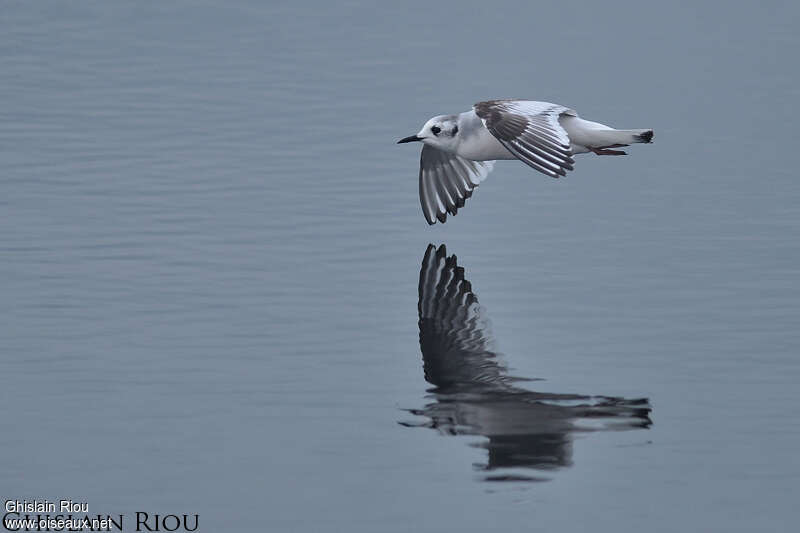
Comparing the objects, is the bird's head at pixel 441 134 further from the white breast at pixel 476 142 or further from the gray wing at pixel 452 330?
the gray wing at pixel 452 330

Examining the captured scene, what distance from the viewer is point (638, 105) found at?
27719 mm

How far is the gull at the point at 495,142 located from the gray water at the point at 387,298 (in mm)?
424

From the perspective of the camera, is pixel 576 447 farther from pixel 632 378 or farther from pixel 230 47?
pixel 230 47

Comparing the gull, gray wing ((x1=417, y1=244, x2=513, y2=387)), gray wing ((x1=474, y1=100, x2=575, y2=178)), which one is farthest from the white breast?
gray wing ((x1=417, y1=244, x2=513, y2=387))

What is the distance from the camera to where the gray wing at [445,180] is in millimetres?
22234

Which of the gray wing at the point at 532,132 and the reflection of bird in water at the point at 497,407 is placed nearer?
the reflection of bird in water at the point at 497,407

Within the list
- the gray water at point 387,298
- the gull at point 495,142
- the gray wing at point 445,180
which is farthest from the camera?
the gray wing at point 445,180

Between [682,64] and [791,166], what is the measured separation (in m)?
7.44

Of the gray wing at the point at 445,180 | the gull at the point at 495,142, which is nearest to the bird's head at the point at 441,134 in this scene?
the gull at the point at 495,142

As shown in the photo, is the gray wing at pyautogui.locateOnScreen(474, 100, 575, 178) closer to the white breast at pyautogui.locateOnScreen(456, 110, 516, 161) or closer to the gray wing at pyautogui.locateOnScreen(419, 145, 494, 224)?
the white breast at pyautogui.locateOnScreen(456, 110, 516, 161)

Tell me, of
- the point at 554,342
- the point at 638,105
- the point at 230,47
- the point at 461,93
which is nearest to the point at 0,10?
the point at 230,47

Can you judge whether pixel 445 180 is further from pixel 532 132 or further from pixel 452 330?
pixel 452 330

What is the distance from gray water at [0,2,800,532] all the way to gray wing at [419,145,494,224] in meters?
0.29

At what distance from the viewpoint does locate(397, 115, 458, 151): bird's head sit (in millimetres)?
21531
